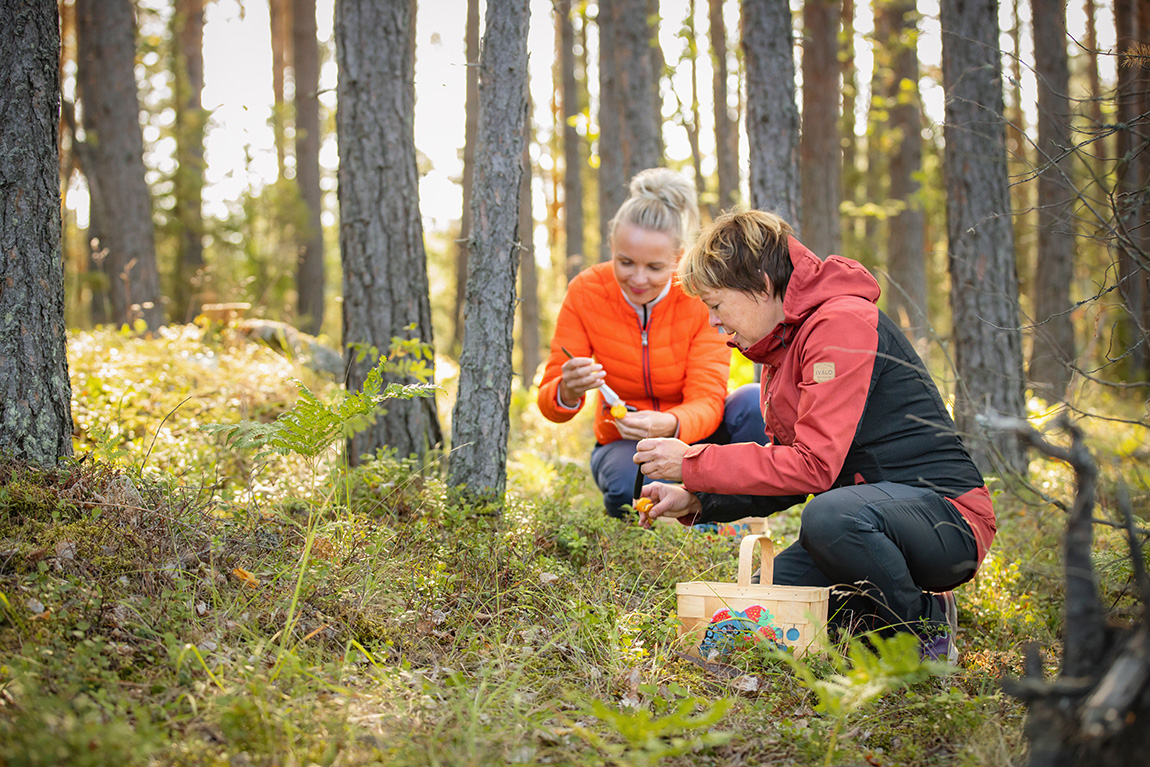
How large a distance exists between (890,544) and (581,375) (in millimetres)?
1608

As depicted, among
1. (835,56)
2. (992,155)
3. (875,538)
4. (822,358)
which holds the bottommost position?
(875,538)

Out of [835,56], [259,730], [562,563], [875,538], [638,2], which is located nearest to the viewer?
[259,730]

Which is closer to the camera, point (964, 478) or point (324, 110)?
point (964, 478)

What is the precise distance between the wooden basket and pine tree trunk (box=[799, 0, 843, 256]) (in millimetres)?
7642

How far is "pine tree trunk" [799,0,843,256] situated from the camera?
966cm

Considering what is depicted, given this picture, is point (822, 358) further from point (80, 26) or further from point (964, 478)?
point (80, 26)

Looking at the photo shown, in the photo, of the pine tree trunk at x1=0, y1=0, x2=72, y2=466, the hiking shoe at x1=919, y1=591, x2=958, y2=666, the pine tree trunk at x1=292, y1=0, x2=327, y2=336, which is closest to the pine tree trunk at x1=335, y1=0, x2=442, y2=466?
the pine tree trunk at x1=0, y1=0, x2=72, y2=466

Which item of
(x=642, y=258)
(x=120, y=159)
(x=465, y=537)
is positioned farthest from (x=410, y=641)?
(x=120, y=159)

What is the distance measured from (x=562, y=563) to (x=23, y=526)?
2011 mm

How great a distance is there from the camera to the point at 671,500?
308cm

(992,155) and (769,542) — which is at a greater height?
(992,155)

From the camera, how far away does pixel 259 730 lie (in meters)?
1.94

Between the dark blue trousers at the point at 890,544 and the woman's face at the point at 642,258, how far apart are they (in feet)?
5.36

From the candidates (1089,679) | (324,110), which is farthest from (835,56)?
(324,110)
